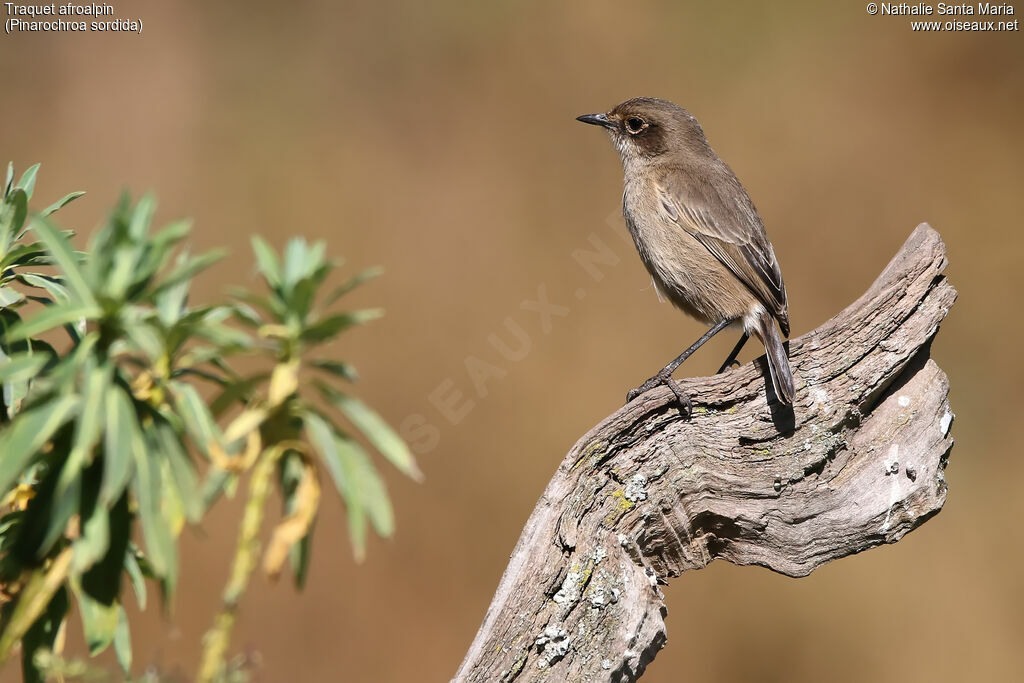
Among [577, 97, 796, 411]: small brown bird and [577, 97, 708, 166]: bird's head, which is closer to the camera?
[577, 97, 796, 411]: small brown bird

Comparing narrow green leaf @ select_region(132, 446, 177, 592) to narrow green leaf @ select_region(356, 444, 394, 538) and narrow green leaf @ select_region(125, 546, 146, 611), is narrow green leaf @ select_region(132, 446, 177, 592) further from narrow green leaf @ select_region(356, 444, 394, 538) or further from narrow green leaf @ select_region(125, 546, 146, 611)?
narrow green leaf @ select_region(125, 546, 146, 611)

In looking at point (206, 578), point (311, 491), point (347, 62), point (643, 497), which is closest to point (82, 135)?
point (347, 62)

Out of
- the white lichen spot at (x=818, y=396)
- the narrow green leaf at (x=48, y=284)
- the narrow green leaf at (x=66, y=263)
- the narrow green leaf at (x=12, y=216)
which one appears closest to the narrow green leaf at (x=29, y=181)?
the narrow green leaf at (x=12, y=216)

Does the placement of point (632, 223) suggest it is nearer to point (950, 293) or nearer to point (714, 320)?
point (714, 320)

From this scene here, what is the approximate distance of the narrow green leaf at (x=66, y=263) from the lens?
1.19m

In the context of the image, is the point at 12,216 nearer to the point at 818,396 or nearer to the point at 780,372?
the point at 780,372

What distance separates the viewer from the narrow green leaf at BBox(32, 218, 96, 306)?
3.90 ft

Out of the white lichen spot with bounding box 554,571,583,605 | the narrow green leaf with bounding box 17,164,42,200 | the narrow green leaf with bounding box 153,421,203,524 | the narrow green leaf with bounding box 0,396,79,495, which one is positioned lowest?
the white lichen spot with bounding box 554,571,583,605

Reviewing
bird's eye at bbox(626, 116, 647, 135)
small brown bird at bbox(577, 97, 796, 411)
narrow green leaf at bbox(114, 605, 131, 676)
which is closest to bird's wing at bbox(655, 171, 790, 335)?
small brown bird at bbox(577, 97, 796, 411)

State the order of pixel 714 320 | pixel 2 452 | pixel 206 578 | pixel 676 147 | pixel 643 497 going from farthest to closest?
pixel 206 578, pixel 676 147, pixel 714 320, pixel 643 497, pixel 2 452

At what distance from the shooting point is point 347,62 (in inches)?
326

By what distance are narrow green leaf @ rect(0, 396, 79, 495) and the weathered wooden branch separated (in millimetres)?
2075

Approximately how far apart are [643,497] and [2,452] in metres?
2.48

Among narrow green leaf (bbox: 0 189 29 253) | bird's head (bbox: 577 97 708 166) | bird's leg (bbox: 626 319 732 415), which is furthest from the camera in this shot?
bird's head (bbox: 577 97 708 166)
